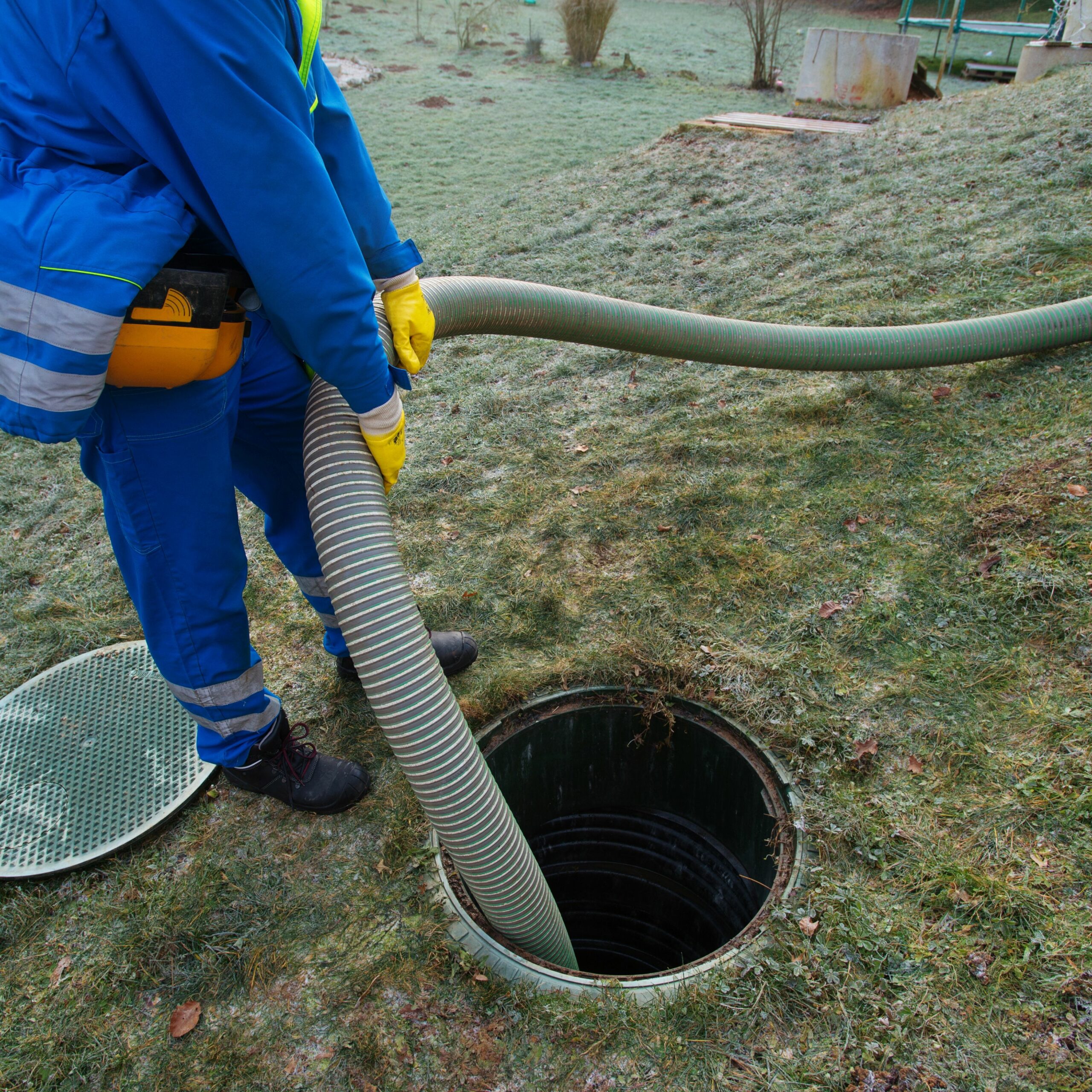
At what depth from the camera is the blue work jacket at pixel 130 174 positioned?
129 cm

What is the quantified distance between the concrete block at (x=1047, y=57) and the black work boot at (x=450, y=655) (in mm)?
8720

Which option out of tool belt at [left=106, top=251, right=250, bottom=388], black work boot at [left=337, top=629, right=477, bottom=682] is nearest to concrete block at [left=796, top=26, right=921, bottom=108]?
black work boot at [left=337, top=629, right=477, bottom=682]

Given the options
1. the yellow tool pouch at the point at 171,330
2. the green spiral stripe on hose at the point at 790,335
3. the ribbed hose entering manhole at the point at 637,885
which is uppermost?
the yellow tool pouch at the point at 171,330

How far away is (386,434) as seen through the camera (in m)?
1.78

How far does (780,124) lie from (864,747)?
21.4 ft

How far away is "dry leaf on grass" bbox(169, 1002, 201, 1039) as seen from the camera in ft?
5.59

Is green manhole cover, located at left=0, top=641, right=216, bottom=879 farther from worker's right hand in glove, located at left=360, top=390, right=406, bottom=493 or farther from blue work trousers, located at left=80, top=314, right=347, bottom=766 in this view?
worker's right hand in glove, located at left=360, top=390, right=406, bottom=493

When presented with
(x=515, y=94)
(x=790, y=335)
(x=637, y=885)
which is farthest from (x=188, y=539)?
(x=515, y=94)

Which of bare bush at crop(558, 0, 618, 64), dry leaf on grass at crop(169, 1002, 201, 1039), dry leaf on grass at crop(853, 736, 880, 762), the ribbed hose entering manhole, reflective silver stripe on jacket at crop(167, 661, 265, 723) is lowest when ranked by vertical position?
the ribbed hose entering manhole

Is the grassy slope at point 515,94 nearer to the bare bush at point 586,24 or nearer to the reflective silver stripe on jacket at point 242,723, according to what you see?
the bare bush at point 586,24

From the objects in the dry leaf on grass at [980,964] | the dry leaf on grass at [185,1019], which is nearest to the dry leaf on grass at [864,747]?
the dry leaf on grass at [980,964]

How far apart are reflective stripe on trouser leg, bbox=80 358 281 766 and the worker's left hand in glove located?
414 millimetres

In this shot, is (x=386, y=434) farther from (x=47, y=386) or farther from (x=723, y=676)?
(x=723, y=676)

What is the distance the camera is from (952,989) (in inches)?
64.5
